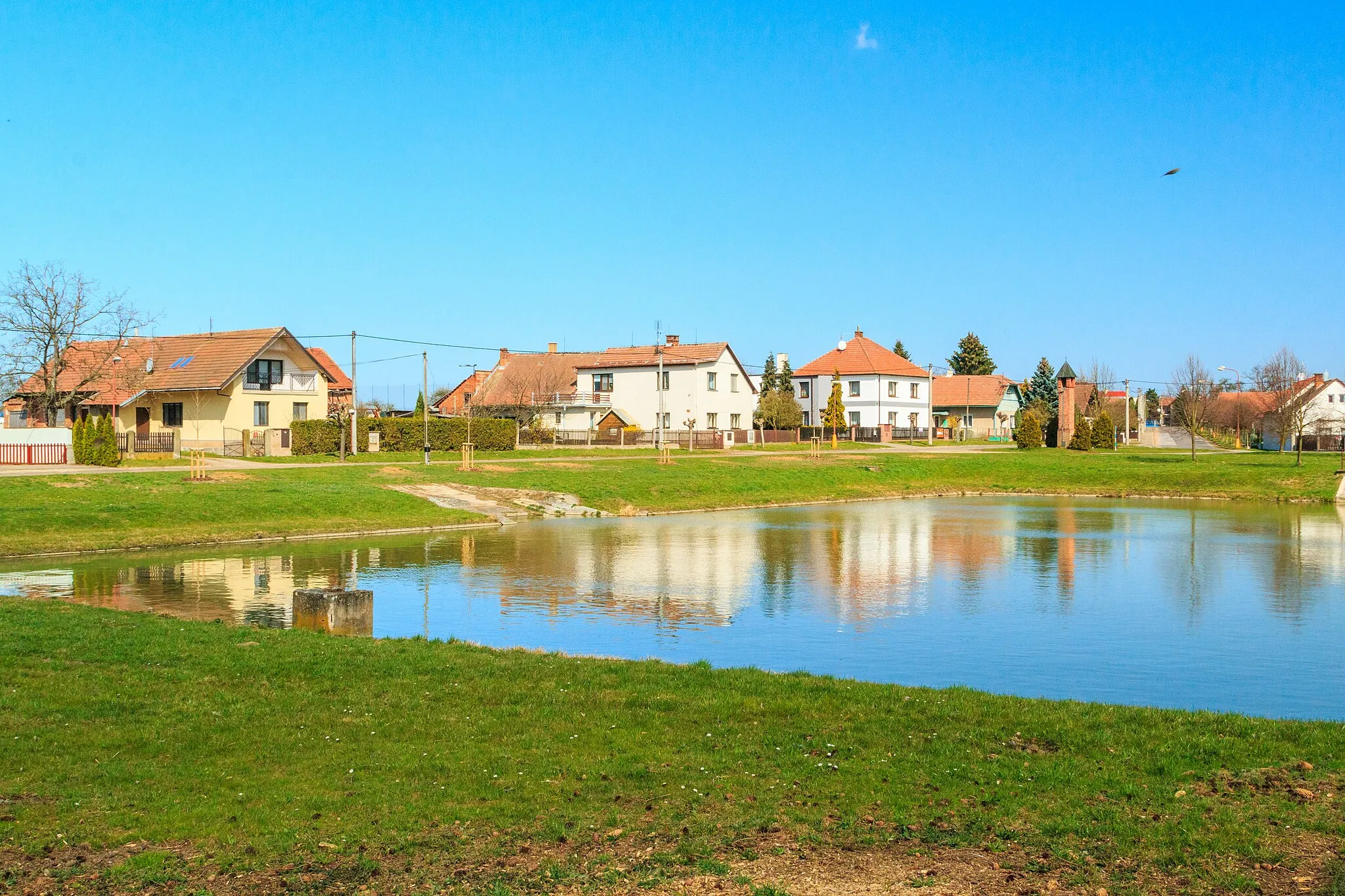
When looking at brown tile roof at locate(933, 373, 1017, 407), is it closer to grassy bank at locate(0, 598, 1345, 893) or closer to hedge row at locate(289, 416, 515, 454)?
hedge row at locate(289, 416, 515, 454)

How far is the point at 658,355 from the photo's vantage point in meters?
85.8

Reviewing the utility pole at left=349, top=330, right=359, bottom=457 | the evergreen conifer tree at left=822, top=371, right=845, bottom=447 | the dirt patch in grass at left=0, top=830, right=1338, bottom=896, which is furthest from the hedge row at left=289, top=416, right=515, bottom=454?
the dirt patch in grass at left=0, top=830, right=1338, bottom=896

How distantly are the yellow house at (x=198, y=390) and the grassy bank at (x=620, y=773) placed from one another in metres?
52.2

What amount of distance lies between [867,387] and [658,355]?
25182 mm

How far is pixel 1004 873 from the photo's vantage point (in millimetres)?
7336

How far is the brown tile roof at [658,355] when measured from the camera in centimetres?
8712

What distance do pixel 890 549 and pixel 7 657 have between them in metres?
→ 23.6

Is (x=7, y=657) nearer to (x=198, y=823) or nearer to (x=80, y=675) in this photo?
(x=80, y=675)

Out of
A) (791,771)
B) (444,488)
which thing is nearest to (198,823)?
(791,771)

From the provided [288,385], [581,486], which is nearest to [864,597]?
[581,486]

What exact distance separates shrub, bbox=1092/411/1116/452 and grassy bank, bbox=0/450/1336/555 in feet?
19.7

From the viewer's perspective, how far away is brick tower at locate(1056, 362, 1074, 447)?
84938 millimetres

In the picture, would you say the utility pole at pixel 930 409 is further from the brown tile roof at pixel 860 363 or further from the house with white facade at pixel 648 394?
the house with white facade at pixel 648 394

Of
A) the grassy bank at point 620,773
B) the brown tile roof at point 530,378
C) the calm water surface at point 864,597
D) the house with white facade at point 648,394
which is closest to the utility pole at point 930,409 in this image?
the house with white facade at point 648,394
